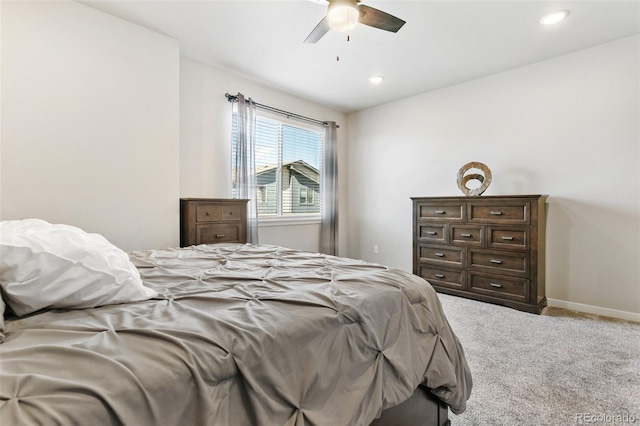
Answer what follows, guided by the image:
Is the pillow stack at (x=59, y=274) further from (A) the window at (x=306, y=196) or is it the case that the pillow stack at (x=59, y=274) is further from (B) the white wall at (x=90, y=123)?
(A) the window at (x=306, y=196)

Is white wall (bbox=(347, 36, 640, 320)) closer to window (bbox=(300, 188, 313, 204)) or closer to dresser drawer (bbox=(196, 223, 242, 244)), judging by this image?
window (bbox=(300, 188, 313, 204))

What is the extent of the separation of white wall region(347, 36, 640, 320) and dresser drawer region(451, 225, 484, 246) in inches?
24.9

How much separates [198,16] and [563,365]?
3.70 metres

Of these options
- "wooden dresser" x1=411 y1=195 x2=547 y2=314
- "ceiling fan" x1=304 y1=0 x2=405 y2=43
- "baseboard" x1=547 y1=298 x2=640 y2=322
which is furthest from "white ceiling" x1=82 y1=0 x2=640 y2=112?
"baseboard" x1=547 y1=298 x2=640 y2=322

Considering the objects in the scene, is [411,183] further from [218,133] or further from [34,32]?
[34,32]

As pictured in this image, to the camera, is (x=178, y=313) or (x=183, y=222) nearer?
(x=178, y=313)

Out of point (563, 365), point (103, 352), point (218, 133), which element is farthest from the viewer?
point (218, 133)

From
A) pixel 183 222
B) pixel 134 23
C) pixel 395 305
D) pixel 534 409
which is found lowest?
pixel 534 409

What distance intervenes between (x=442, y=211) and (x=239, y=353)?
3253 millimetres

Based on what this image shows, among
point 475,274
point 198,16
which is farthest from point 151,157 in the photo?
point 475,274

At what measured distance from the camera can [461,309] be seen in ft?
9.79

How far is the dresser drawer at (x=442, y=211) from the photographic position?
3.38 metres

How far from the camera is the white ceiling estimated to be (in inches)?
93.6

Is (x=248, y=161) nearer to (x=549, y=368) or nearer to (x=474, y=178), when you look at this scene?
(x=474, y=178)
